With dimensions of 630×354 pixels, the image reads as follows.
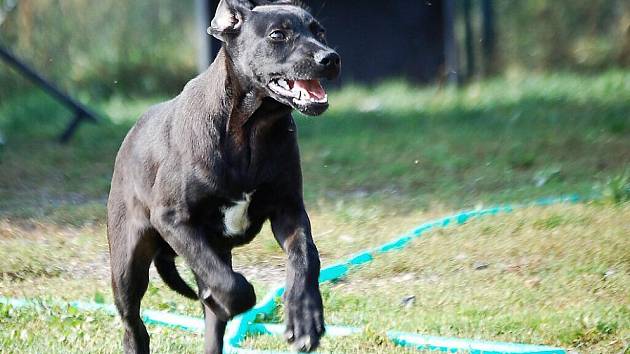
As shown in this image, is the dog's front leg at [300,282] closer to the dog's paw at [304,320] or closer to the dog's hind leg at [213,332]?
the dog's paw at [304,320]

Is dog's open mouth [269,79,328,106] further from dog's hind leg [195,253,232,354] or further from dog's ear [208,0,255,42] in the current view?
dog's hind leg [195,253,232,354]

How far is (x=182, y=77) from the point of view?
15.2m

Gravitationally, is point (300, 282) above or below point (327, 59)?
below

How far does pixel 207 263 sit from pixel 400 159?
19.7ft

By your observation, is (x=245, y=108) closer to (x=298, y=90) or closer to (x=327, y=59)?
(x=298, y=90)

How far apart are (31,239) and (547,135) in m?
5.28

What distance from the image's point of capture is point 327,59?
4500 millimetres

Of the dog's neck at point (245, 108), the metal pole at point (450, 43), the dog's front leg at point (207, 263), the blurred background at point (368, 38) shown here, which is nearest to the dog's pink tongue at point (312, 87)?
the dog's neck at point (245, 108)

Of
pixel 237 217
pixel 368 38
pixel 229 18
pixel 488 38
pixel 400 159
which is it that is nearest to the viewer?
pixel 237 217

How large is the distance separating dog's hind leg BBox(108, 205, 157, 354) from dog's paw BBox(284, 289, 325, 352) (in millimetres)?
906

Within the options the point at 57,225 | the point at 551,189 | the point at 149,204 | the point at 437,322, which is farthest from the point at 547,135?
the point at 149,204

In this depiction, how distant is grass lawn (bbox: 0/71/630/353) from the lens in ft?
18.5

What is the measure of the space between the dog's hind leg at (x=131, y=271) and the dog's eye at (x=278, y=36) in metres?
0.99

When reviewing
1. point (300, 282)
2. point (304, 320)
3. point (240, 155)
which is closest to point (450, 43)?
point (240, 155)
